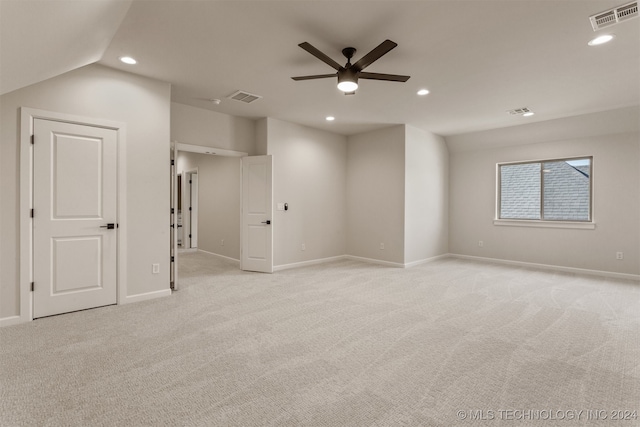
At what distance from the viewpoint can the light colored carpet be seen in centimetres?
188

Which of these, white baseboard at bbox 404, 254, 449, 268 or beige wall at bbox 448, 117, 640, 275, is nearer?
beige wall at bbox 448, 117, 640, 275

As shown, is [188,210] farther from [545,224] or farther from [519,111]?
[545,224]

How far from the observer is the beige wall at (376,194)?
6.30 meters

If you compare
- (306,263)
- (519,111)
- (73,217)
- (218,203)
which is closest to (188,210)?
(218,203)

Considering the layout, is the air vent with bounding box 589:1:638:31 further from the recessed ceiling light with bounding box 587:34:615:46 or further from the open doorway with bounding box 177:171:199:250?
the open doorway with bounding box 177:171:199:250

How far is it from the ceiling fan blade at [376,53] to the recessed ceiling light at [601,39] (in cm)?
203

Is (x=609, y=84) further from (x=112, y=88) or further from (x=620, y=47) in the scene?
(x=112, y=88)

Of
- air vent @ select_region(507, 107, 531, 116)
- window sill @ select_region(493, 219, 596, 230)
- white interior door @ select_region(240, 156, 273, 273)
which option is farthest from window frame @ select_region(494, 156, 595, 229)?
white interior door @ select_region(240, 156, 273, 273)

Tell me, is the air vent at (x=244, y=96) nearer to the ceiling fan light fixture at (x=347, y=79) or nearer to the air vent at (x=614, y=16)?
the ceiling fan light fixture at (x=347, y=79)

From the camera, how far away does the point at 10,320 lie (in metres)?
3.12

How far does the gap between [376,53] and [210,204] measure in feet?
19.6

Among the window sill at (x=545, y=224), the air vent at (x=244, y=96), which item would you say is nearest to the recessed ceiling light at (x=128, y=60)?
Answer: the air vent at (x=244, y=96)

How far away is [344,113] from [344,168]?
188 centimetres

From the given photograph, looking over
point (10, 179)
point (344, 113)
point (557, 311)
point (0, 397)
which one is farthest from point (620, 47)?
point (10, 179)
